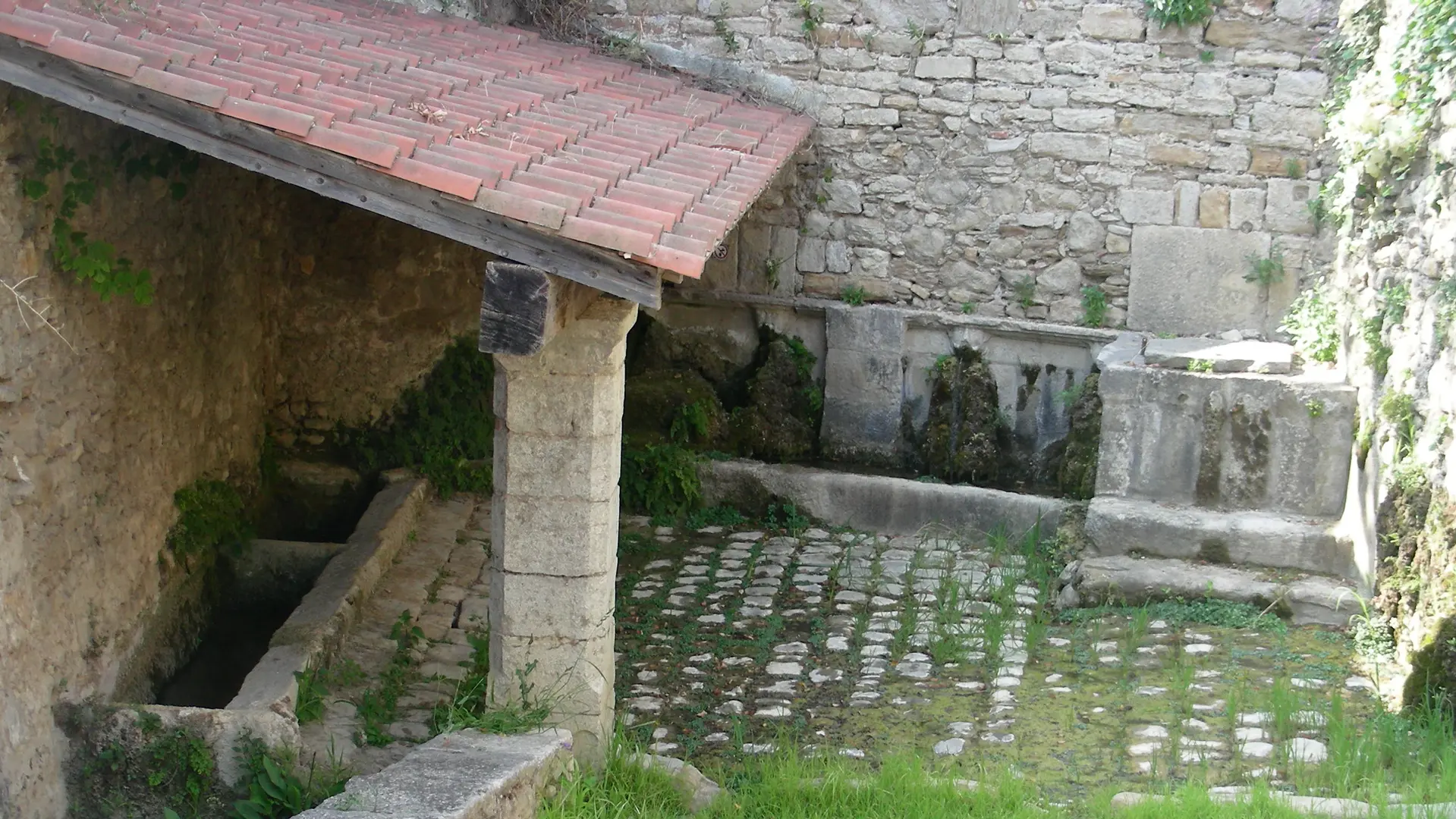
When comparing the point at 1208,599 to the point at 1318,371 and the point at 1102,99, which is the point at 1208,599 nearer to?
the point at 1318,371

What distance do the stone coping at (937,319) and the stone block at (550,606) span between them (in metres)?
→ 4.19

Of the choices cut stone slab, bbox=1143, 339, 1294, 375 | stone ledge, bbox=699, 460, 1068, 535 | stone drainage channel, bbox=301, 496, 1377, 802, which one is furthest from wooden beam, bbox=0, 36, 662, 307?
stone ledge, bbox=699, 460, 1068, 535

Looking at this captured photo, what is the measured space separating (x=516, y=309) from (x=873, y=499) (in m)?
4.39

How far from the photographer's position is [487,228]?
4.18m

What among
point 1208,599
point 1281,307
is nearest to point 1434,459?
point 1208,599

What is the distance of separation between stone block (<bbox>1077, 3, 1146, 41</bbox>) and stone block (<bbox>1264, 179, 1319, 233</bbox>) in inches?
45.0

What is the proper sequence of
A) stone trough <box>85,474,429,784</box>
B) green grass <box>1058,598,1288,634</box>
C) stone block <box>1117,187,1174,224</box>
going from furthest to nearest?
stone block <box>1117,187,1174,224</box>
green grass <box>1058,598,1288,634</box>
stone trough <box>85,474,429,784</box>

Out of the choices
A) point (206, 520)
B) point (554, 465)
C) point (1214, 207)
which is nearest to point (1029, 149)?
point (1214, 207)

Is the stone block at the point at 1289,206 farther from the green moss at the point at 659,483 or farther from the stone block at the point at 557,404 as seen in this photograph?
the stone block at the point at 557,404

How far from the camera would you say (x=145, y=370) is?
5.56 meters

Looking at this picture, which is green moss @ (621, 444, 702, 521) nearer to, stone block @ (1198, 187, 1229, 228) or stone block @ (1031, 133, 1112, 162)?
stone block @ (1031, 133, 1112, 162)

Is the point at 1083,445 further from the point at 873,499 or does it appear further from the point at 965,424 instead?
the point at 873,499

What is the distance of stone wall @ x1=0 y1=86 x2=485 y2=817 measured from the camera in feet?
14.7

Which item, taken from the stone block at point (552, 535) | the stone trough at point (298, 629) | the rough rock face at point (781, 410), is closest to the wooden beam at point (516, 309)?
the stone block at point (552, 535)
